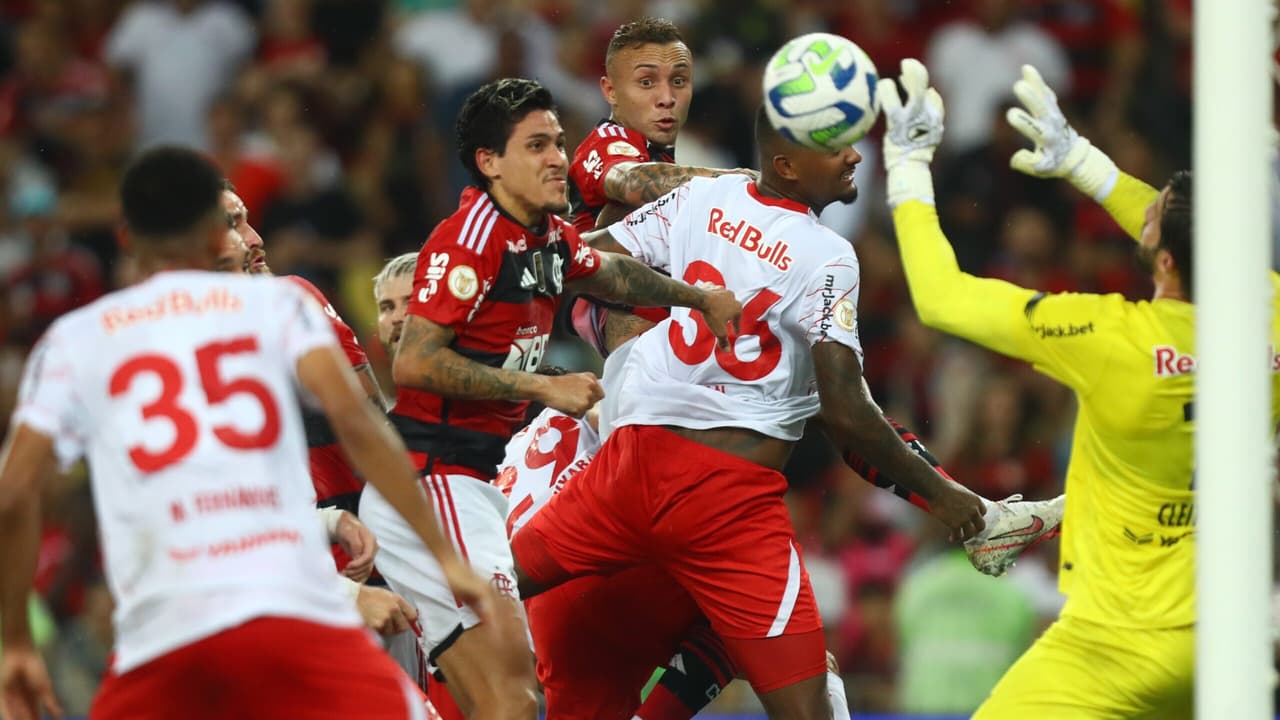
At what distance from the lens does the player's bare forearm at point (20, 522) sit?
4.68 metres

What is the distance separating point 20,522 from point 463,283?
1.94 metres

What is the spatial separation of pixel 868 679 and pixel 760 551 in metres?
5.22

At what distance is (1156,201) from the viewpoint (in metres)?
5.98

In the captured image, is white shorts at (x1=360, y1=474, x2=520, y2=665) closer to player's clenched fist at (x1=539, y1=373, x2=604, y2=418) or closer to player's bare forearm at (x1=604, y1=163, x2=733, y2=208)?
player's clenched fist at (x1=539, y1=373, x2=604, y2=418)

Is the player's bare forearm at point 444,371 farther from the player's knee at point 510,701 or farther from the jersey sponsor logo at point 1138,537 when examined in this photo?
the jersey sponsor logo at point 1138,537

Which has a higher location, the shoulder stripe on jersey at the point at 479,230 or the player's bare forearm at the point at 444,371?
the shoulder stripe on jersey at the point at 479,230

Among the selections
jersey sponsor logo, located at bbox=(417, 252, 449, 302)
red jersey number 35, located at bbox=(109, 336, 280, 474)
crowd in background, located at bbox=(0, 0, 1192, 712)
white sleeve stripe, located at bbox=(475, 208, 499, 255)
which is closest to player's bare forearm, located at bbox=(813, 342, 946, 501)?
white sleeve stripe, located at bbox=(475, 208, 499, 255)

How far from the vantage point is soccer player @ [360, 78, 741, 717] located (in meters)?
6.27

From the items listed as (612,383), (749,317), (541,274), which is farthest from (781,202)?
(612,383)

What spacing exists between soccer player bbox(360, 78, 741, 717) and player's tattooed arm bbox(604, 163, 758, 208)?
0.67 metres

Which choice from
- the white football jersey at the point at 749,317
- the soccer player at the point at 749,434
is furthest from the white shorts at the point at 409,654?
the white football jersey at the point at 749,317

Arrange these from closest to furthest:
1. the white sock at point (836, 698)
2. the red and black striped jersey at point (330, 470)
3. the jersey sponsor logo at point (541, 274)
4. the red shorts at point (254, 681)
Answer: the red shorts at point (254, 681)
the jersey sponsor logo at point (541, 274)
the red and black striped jersey at point (330, 470)
the white sock at point (836, 698)

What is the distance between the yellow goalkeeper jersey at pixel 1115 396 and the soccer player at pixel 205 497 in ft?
6.44

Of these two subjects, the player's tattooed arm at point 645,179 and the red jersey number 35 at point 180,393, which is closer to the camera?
the red jersey number 35 at point 180,393
